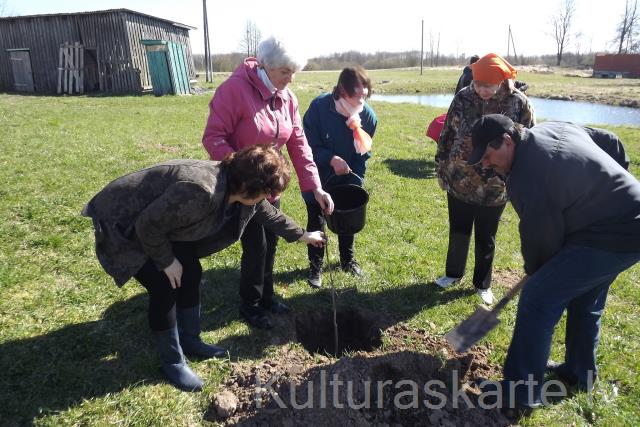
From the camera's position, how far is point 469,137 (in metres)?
3.60

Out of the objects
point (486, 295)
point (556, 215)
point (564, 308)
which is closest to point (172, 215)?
point (556, 215)

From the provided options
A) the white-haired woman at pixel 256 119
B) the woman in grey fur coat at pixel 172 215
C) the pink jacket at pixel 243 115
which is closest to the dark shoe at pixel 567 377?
the white-haired woman at pixel 256 119

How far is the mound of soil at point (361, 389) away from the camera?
8.87 ft

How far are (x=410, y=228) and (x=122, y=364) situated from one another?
3554 mm

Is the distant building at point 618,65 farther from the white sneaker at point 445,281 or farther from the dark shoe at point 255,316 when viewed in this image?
the dark shoe at point 255,316

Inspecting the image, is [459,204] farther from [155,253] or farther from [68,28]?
[68,28]

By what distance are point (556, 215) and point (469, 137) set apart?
4.38ft

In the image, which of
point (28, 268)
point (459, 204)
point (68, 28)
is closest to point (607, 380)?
point (459, 204)

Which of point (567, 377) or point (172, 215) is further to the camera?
point (567, 377)

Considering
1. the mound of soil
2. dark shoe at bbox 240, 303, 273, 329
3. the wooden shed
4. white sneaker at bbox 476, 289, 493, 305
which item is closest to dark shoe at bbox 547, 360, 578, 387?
the mound of soil

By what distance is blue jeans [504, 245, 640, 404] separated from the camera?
249 cm

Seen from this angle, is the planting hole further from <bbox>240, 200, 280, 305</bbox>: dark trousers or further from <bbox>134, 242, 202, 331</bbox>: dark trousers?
<bbox>134, 242, 202, 331</bbox>: dark trousers

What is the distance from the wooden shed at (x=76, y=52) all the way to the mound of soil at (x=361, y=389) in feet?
57.1

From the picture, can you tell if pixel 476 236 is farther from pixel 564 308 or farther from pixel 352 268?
pixel 564 308
